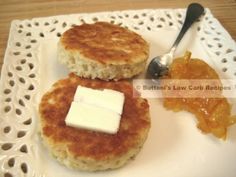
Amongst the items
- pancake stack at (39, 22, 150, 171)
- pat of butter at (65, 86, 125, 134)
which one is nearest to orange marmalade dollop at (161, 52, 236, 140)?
pancake stack at (39, 22, 150, 171)

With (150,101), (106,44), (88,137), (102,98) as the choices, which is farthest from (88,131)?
(106,44)

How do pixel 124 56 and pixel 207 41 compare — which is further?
pixel 207 41

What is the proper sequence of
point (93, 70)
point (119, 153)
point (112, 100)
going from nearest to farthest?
point (119, 153)
point (112, 100)
point (93, 70)

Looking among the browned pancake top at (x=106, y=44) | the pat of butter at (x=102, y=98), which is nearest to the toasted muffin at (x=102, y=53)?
the browned pancake top at (x=106, y=44)

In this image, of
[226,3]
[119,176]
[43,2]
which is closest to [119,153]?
[119,176]

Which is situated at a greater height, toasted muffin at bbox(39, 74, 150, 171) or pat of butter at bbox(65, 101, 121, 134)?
pat of butter at bbox(65, 101, 121, 134)

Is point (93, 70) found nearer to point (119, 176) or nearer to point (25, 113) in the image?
point (25, 113)

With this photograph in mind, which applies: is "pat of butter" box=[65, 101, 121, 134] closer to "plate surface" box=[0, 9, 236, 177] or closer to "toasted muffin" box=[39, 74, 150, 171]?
"toasted muffin" box=[39, 74, 150, 171]

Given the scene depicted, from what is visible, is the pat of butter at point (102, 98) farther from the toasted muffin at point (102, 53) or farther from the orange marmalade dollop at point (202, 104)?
the orange marmalade dollop at point (202, 104)
